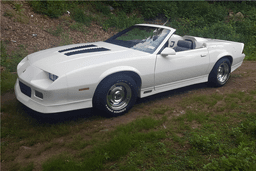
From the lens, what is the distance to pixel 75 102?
3.41m

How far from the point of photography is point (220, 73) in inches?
211

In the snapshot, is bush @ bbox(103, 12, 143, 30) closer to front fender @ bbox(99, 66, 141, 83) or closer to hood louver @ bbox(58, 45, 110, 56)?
hood louver @ bbox(58, 45, 110, 56)

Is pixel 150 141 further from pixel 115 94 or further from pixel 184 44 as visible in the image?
pixel 184 44

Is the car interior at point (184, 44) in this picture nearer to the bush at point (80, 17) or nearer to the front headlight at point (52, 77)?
the front headlight at point (52, 77)

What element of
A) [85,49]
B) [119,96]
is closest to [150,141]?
[119,96]

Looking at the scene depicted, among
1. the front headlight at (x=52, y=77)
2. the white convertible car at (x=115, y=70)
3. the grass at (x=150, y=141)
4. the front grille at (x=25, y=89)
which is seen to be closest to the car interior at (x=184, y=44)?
the white convertible car at (x=115, y=70)

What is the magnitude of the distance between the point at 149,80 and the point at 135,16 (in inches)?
324

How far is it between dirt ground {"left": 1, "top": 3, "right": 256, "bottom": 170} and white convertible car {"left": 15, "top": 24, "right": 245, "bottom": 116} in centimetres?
29

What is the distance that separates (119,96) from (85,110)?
2.41 ft

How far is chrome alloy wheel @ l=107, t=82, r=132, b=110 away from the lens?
3.72 metres

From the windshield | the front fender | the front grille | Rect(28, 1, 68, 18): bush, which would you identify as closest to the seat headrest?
the windshield

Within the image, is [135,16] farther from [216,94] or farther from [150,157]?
[150,157]

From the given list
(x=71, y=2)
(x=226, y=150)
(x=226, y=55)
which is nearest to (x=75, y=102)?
(x=226, y=150)

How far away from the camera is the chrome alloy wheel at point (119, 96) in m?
3.72
